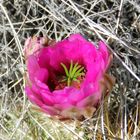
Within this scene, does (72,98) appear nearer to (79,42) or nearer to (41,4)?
(79,42)

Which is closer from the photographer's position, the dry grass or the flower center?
the flower center

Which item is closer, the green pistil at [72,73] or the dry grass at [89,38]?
the green pistil at [72,73]

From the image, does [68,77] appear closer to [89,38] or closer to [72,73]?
[72,73]

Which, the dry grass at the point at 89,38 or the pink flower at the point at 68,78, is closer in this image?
the pink flower at the point at 68,78
